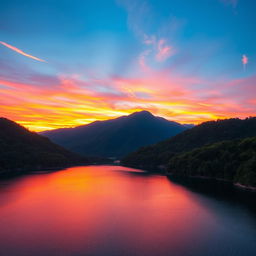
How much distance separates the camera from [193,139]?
493 feet

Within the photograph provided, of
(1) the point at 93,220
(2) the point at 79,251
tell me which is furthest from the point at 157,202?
(2) the point at 79,251

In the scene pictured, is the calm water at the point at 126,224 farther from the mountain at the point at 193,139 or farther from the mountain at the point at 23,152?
the mountain at the point at 193,139

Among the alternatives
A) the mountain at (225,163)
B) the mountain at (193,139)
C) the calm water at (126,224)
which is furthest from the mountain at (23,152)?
the mountain at (225,163)

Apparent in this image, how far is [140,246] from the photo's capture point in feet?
83.4

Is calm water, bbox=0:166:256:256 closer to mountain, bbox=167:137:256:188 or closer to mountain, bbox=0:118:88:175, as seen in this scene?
mountain, bbox=167:137:256:188

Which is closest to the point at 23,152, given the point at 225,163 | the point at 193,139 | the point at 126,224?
the point at 193,139

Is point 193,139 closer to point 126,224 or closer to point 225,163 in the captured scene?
point 225,163

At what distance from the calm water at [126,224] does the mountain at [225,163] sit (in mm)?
10812

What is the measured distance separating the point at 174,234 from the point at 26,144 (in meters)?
128

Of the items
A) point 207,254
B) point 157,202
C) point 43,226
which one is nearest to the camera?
point 207,254

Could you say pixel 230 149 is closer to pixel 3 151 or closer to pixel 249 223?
pixel 249 223

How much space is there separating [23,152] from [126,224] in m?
108

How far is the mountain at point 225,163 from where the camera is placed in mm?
61562

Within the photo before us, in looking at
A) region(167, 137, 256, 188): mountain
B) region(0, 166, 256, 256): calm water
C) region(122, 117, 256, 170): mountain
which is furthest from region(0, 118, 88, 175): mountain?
region(167, 137, 256, 188): mountain
